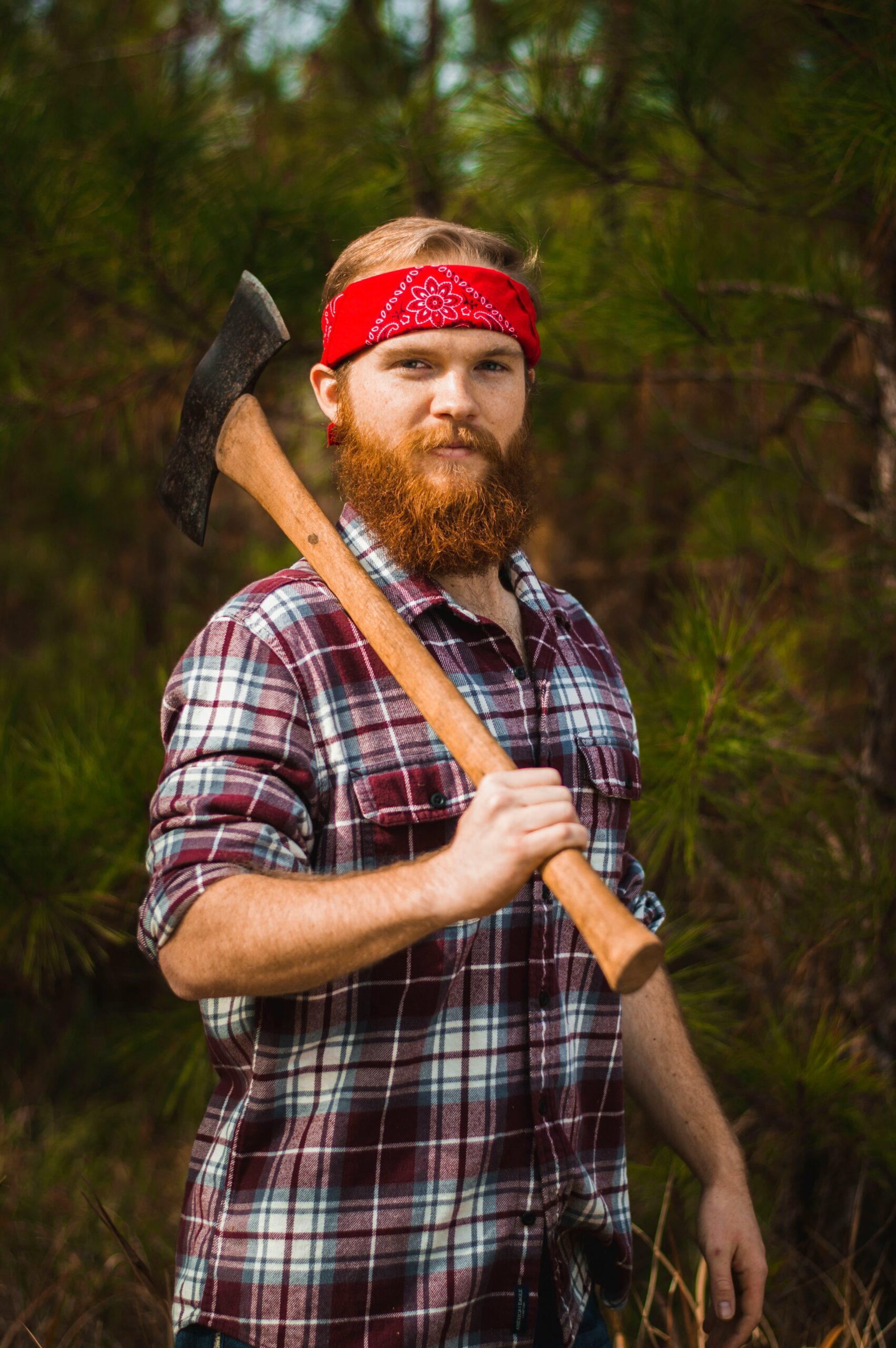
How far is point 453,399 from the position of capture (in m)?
1.36

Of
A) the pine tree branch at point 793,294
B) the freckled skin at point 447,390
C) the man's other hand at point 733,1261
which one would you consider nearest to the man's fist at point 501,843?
the freckled skin at point 447,390

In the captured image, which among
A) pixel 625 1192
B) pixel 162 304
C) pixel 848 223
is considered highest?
pixel 848 223

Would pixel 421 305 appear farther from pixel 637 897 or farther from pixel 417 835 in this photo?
pixel 637 897

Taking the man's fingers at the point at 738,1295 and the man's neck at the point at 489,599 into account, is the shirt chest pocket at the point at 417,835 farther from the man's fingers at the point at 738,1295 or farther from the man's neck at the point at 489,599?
the man's fingers at the point at 738,1295

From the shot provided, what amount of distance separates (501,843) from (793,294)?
1801mm

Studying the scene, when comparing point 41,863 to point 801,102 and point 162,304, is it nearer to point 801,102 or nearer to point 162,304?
point 162,304

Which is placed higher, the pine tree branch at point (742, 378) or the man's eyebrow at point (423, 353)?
the pine tree branch at point (742, 378)

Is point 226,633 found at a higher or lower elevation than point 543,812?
higher

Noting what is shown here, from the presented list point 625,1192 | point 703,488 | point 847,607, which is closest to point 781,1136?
point 625,1192

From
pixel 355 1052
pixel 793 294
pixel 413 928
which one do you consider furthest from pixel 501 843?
pixel 793 294

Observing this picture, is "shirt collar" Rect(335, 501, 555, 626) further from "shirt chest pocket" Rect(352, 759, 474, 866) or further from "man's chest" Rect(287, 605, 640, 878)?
"shirt chest pocket" Rect(352, 759, 474, 866)

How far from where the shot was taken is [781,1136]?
2.24 metres

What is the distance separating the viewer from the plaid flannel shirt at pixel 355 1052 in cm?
112

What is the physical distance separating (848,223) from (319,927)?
251 cm
